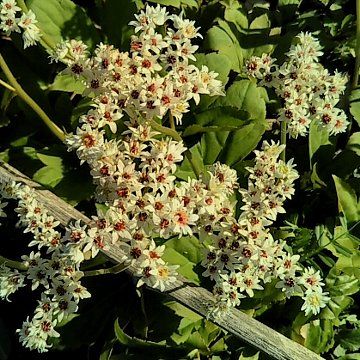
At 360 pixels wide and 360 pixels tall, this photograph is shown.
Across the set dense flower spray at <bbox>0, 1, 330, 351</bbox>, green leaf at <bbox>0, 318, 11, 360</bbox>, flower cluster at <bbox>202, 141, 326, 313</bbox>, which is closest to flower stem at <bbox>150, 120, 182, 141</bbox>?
dense flower spray at <bbox>0, 1, 330, 351</bbox>

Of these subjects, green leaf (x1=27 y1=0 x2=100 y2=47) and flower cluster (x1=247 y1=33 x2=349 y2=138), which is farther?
green leaf (x1=27 y1=0 x2=100 y2=47)

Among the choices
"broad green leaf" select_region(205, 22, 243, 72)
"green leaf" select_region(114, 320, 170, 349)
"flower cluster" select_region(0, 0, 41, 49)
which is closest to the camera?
"flower cluster" select_region(0, 0, 41, 49)

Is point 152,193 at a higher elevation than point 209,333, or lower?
higher

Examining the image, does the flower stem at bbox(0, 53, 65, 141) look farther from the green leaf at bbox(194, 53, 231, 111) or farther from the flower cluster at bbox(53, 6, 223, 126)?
the green leaf at bbox(194, 53, 231, 111)

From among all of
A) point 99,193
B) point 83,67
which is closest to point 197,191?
point 99,193

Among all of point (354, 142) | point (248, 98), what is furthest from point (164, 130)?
point (354, 142)

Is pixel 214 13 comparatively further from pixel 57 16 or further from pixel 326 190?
pixel 326 190
